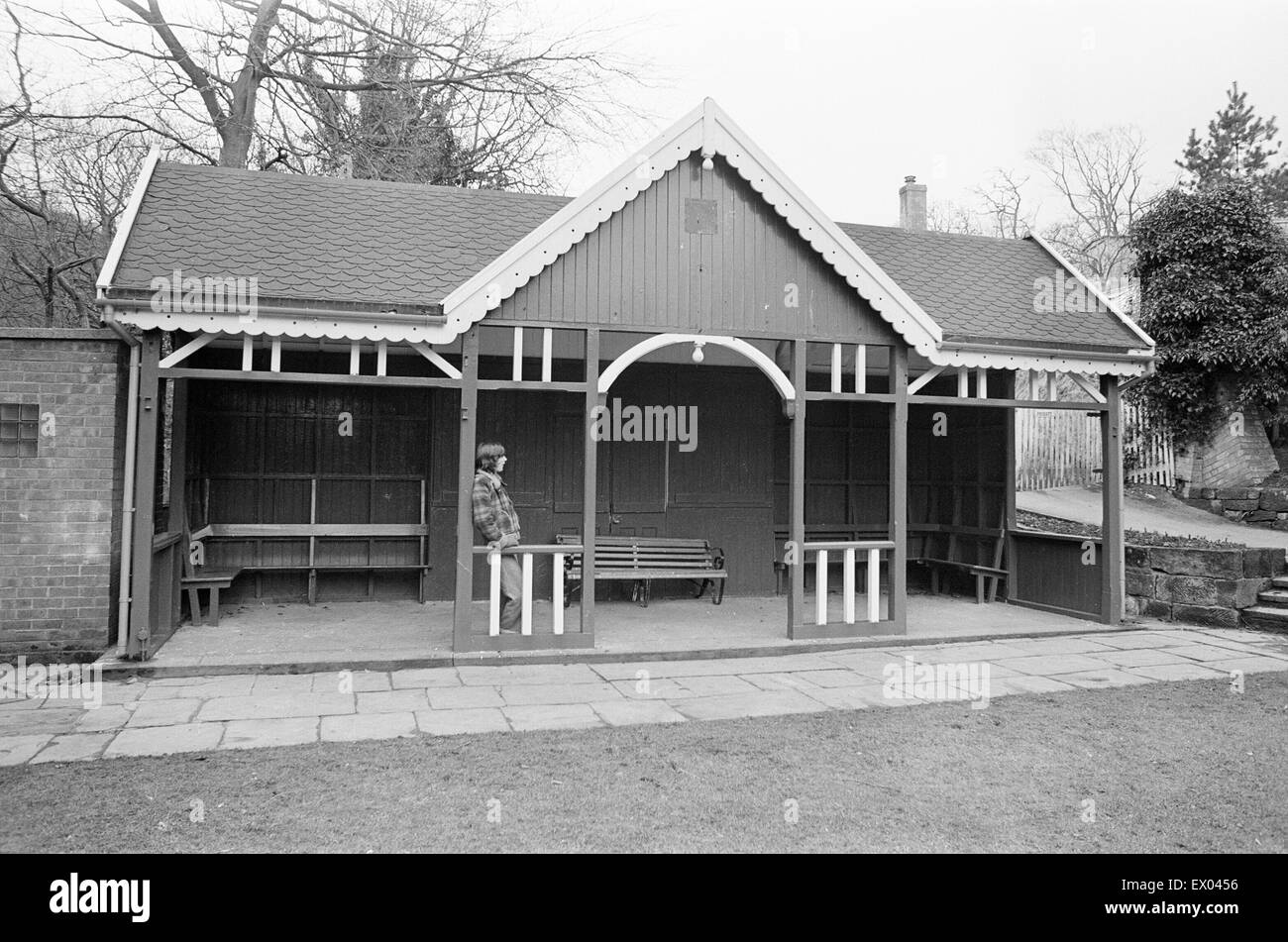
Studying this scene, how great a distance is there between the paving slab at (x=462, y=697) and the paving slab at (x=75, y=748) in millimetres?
2052

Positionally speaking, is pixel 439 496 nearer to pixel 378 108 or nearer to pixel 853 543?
pixel 853 543

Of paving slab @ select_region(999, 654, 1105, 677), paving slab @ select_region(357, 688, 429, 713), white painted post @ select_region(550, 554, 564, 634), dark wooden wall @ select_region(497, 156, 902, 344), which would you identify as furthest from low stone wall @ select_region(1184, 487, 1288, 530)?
paving slab @ select_region(357, 688, 429, 713)

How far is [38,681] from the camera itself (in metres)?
6.89

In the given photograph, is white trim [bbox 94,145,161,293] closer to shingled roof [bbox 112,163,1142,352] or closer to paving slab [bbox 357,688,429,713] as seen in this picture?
shingled roof [bbox 112,163,1142,352]

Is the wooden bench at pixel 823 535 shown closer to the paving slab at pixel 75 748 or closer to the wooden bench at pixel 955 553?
the wooden bench at pixel 955 553

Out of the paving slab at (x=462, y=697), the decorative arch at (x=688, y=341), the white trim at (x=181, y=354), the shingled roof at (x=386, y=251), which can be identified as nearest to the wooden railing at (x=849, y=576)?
the decorative arch at (x=688, y=341)

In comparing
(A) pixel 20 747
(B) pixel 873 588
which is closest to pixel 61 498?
(A) pixel 20 747

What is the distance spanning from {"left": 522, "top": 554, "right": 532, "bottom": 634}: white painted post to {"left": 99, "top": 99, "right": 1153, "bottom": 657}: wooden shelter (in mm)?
37

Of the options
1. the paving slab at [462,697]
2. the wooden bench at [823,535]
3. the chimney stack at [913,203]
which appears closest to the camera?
the paving slab at [462,697]

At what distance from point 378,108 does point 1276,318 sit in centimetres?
1832

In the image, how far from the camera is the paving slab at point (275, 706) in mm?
6164

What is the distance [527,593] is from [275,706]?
2325 mm

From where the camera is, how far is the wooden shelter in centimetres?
790
